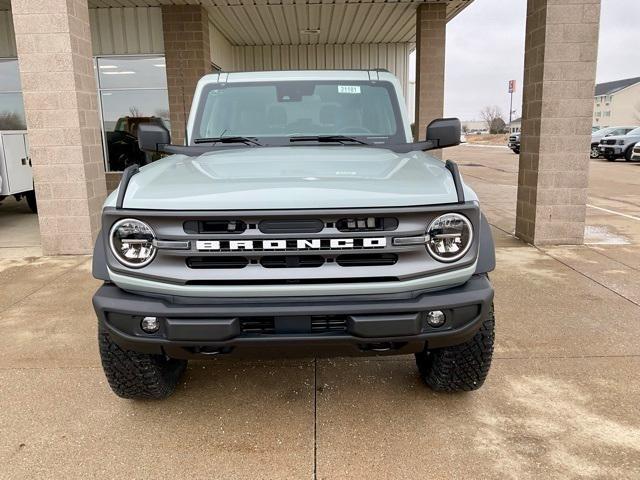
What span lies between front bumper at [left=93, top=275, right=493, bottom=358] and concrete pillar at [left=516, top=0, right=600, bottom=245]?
528 centimetres

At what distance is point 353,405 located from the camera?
3.24m

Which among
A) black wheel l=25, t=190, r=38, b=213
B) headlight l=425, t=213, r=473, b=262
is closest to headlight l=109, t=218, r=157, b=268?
headlight l=425, t=213, r=473, b=262

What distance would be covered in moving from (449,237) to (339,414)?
4.11 feet

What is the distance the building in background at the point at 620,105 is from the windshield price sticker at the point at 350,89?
288 feet

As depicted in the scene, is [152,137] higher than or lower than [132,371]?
higher

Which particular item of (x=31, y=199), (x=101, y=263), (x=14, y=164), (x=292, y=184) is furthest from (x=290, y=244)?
(x=31, y=199)

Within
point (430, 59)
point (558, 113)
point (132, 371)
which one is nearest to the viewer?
point (132, 371)

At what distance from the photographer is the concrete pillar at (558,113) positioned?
273 inches

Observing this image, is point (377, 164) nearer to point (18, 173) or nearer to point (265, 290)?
point (265, 290)

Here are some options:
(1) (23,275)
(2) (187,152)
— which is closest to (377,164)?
(2) (187,152)

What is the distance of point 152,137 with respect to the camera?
372 centimetres

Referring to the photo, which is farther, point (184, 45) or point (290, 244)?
point (184, 45)

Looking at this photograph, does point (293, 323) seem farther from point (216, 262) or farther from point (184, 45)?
point (184, 45)

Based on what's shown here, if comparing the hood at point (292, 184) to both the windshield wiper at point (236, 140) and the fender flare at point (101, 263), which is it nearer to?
the fender flare at point (101, 263)
